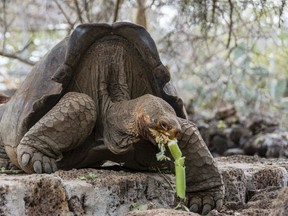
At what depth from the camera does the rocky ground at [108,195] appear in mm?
2674

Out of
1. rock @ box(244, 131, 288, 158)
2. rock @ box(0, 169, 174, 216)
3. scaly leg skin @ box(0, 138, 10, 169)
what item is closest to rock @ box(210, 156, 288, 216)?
rock @ box(0, 169, 174, 216)

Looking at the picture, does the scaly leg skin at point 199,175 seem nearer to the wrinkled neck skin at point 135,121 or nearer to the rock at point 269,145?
the wrinkled neck skin at point 135,121

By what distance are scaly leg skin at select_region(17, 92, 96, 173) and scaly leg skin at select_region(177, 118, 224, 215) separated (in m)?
0.59

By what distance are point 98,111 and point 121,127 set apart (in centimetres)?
45

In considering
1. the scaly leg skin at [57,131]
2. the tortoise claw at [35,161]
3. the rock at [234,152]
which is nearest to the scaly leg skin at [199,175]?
the scaly leg skin at [57,131]

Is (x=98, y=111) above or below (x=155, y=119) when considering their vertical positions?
above

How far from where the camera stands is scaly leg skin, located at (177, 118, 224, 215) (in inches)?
137

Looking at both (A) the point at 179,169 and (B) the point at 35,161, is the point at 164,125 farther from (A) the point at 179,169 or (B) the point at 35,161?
(B) the point at 35,161

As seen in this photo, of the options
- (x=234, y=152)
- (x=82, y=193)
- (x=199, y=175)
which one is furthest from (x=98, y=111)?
(x=234, y=152)

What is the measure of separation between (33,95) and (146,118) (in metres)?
1.14

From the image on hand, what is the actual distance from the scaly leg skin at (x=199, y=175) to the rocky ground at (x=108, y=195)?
102 mm

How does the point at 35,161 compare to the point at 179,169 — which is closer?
the point at 179,169

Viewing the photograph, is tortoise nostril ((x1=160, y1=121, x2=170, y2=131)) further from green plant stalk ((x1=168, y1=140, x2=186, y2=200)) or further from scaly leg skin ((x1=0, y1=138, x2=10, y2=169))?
scaly leg skin ((x1=0, y1=138, x2=10, y2=169))

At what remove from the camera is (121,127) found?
137 inches
